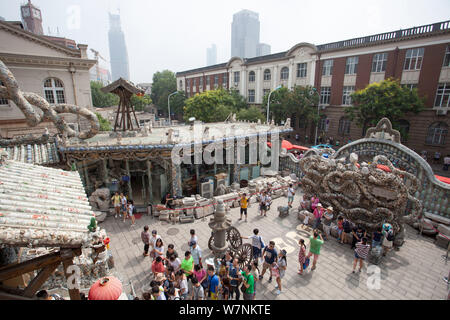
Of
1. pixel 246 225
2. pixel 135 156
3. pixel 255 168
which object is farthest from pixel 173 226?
pixel 255 168

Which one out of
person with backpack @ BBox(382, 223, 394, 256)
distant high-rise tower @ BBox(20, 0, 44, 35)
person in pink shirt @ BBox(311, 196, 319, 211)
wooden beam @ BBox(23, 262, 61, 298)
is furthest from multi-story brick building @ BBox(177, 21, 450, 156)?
distant high-rise tower @ BBox(20, 0, 44, 35)

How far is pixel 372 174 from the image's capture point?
38.6 feet

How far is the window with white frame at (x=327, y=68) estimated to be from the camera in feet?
113

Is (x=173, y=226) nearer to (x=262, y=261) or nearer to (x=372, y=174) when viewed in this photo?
(x=262, y=261)

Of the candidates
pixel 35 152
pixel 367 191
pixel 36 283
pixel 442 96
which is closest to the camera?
pixel 36 283

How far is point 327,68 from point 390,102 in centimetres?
1230

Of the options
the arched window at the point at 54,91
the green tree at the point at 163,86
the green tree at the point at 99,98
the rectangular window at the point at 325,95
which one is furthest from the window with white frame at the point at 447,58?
the green tree at the point at 99,98

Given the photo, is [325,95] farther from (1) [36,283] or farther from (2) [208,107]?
(1) [36,283]

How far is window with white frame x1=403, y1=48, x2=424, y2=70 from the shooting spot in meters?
26.2

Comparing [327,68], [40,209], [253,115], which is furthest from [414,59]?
[40,209]

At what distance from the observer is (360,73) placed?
31109 millimetres

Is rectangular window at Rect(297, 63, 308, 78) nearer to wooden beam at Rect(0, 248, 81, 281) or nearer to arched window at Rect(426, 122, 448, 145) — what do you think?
arched window at Rect(426, 122, 448, 145)

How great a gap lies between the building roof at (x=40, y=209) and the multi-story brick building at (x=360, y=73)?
33019 mm

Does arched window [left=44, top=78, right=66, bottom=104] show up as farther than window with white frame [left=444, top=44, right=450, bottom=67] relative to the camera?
Yes
